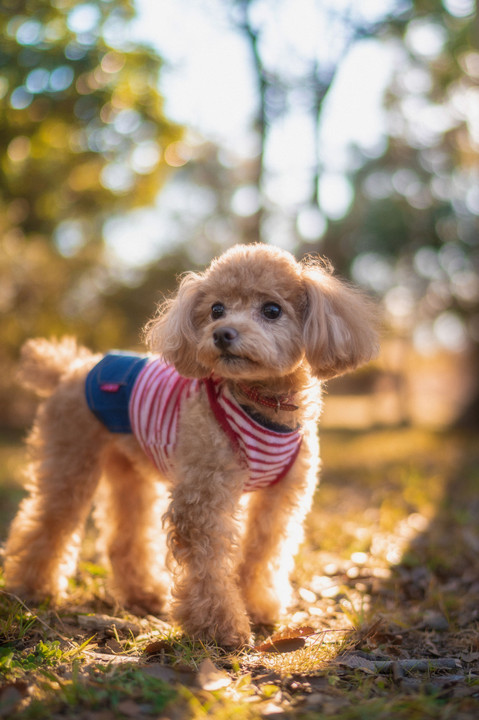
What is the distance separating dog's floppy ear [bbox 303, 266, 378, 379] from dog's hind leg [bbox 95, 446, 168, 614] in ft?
4.28

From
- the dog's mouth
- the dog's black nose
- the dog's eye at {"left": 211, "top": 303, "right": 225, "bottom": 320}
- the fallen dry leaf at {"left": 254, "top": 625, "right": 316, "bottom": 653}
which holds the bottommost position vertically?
the fallen dry leaf at {"left": 254, "top": 625, "right": 316, "bottom": 653}

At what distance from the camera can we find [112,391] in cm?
322

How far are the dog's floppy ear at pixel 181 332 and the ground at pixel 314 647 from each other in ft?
3.93

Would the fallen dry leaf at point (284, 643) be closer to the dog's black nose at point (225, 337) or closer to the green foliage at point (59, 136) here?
the dog's black nose at point (225, 337)

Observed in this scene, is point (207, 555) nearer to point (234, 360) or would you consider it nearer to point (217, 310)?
point (234, 360)

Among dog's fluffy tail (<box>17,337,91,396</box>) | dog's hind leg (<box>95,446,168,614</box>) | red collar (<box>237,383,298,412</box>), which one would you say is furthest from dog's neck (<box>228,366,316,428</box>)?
dog's fluffy tail (<box>17,337,91,396</box>)

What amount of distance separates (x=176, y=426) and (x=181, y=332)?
1.56 feet

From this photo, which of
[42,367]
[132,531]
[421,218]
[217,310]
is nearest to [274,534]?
[132,531]

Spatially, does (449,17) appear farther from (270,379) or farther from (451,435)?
(270,379)

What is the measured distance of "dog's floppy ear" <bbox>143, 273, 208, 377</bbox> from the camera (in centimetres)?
283

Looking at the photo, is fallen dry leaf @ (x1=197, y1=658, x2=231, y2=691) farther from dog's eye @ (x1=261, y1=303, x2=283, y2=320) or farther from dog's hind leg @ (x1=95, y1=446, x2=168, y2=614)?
dog's eye @ (x1=261, y1=303, x2=283, y2=320)

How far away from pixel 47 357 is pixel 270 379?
61.8 inches

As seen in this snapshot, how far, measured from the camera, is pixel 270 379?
280 centimetres

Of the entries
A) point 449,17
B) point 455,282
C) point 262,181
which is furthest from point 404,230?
point 262,181
